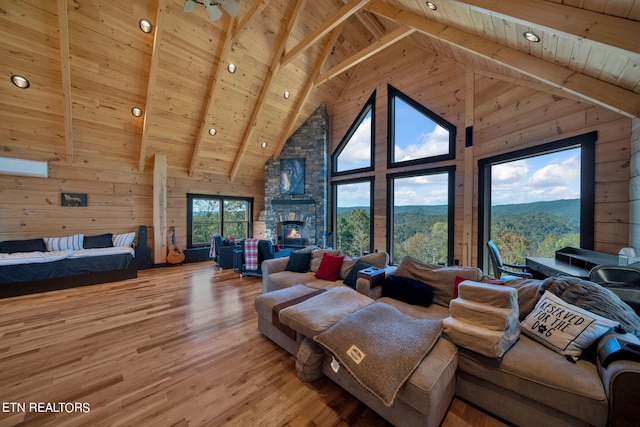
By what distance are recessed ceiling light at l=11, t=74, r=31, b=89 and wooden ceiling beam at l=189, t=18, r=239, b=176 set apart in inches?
105

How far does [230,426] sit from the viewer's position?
1.54 metres

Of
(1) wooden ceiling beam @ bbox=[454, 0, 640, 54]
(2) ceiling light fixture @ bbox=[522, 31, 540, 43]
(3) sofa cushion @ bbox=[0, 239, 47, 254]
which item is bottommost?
(3) sofa cushion @ bbox=[0, 239, 47, 254]

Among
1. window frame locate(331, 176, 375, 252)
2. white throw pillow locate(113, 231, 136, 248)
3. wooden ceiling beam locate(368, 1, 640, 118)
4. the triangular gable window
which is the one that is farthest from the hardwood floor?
the triangular gable window

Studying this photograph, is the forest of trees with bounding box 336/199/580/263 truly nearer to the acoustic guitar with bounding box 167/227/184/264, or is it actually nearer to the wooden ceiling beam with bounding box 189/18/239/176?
the wooden ceiling beam with bounding box 189/18/239/176

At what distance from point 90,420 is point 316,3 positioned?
Answer: 662 cm

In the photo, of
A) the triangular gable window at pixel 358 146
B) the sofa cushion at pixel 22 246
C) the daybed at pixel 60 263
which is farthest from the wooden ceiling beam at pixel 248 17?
the sofa cushion at pixel 22 246

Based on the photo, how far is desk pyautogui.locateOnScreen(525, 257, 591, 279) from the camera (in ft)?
7.48

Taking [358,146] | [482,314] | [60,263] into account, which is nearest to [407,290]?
[482,314]

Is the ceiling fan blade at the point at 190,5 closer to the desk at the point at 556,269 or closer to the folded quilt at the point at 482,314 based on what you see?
the folded quilt at the point at 482,314

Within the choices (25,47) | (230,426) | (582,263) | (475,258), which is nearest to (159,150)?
(25,47)

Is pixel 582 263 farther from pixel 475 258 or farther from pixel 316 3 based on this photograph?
pixel 316 3

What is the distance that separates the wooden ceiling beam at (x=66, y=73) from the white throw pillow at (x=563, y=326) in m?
6.66

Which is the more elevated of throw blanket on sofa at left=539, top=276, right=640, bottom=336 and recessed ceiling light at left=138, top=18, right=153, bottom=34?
recessed ceiling light at left=138, top=18, right=153, bottom=34

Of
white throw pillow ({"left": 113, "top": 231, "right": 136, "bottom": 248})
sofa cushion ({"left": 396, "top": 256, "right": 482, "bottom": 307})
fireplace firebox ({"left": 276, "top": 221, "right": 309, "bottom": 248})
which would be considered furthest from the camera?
fireplace firebox ({"left": 276, "top": 221, "right": 309, "bottom": 248})
